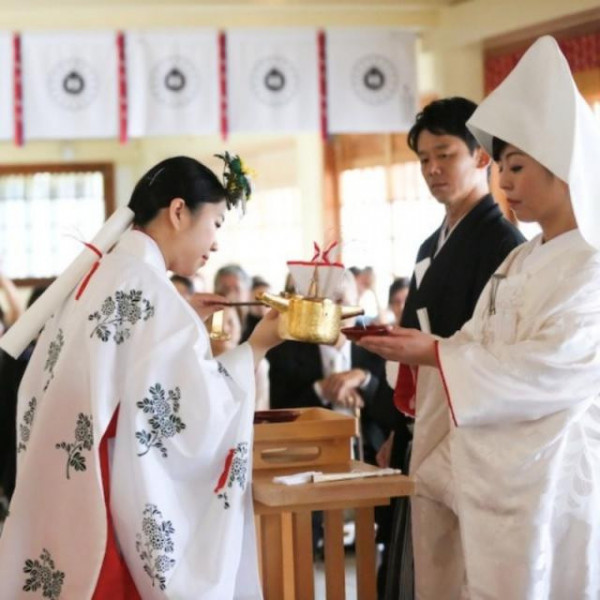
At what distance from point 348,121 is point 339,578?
4.43m

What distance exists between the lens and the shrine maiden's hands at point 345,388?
5.13 meters

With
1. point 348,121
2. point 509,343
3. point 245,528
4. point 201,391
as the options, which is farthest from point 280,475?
point 348,121

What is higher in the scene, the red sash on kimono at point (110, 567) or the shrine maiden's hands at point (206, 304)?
the shrine maiden's hands at point (206, 304)

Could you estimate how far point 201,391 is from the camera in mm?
2670

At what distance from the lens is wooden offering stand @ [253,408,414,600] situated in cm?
270

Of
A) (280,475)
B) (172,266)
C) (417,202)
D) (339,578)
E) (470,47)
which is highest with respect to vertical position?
(470,47)

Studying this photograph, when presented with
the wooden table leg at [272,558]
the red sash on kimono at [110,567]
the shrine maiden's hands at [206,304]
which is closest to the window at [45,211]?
the shrine maiden's hands at [206,304]

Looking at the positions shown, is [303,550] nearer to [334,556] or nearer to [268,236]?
[334,556]

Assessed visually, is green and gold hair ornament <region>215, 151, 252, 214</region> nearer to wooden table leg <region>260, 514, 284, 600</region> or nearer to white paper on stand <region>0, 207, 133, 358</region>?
white paper on stand <region>0, 207, 133, 358</region>

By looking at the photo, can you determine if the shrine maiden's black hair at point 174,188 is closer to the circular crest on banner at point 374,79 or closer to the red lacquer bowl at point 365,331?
the red lacquer bowl at point 365,331

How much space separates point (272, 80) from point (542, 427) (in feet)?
15.3

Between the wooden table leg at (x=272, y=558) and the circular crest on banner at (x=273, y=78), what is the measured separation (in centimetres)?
437

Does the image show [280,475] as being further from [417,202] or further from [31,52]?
[417,202]

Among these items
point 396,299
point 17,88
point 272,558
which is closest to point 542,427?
point 272,558
